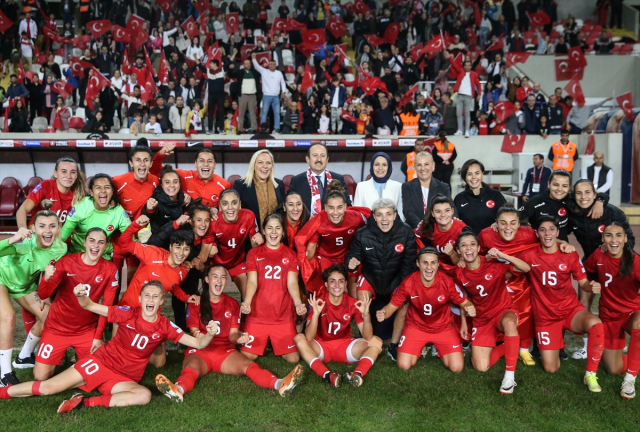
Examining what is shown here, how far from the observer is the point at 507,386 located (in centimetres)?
507

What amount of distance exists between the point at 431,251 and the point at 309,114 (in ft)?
34.3

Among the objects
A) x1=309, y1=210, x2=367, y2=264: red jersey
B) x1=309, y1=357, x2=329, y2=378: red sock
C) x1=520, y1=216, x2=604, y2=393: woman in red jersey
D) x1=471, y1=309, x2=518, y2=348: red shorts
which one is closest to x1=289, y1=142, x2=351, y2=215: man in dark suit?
x1=309, y1=210, x2=367, y2=264: red jersey

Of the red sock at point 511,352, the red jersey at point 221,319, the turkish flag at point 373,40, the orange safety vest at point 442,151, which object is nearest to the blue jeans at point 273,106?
the orange safety vest at point 442,151

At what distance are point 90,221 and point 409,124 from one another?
1032 centimetres

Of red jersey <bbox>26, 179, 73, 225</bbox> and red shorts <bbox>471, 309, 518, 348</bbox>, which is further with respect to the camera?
red jersey <bbox>26, 179, 73, 225</bbox>

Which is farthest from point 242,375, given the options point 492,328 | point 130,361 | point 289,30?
point 289,30

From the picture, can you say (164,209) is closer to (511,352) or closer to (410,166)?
(511,352)

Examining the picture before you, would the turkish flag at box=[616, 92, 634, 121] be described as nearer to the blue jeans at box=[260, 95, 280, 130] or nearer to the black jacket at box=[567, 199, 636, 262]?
the blue jeans at box=[260, 95, 280, 130]

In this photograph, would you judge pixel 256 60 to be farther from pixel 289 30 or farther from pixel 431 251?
pixel 431 251

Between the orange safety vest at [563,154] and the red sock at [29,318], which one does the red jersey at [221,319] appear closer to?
the red sock at [29,318]

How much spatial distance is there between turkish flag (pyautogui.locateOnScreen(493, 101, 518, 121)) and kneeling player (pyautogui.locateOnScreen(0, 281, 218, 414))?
516 inches

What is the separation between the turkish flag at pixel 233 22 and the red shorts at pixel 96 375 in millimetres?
17877

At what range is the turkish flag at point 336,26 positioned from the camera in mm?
21500

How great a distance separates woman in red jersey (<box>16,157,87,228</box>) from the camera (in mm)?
5938
